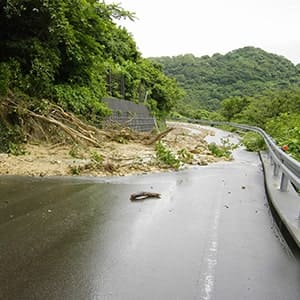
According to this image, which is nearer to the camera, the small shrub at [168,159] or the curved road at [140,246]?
the curved road at [140,246]

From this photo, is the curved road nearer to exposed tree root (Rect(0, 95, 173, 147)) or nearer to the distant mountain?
exposed tree root (Rect(0, 95, 173, 147))

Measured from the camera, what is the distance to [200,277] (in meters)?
4.14

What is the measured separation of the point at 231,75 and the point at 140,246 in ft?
292

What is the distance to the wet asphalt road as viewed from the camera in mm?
3867

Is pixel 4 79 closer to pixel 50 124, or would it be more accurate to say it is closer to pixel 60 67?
pixel 50 124

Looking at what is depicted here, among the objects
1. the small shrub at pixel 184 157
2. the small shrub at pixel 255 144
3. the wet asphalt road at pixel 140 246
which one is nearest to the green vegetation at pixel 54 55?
the small shrub at pixel 184 157

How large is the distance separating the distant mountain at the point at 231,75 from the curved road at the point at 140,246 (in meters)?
71.4

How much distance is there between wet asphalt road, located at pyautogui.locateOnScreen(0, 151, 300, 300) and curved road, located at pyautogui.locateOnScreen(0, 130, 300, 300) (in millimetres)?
13

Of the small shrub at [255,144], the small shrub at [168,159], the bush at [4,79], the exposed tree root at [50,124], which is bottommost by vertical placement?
the small shrub at [255,144]

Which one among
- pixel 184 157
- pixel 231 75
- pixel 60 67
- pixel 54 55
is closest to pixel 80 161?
pixel 184 157

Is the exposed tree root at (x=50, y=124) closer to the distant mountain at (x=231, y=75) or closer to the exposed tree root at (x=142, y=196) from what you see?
the exposed tree root at (x=142, y=196)

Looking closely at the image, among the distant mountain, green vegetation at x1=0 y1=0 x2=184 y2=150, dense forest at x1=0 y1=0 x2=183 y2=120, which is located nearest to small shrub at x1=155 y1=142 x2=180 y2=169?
green vegetation at x1=0 y1=0 x2=184 y2=150

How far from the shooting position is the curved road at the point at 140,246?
3867 millimetres

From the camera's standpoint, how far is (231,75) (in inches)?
3526
